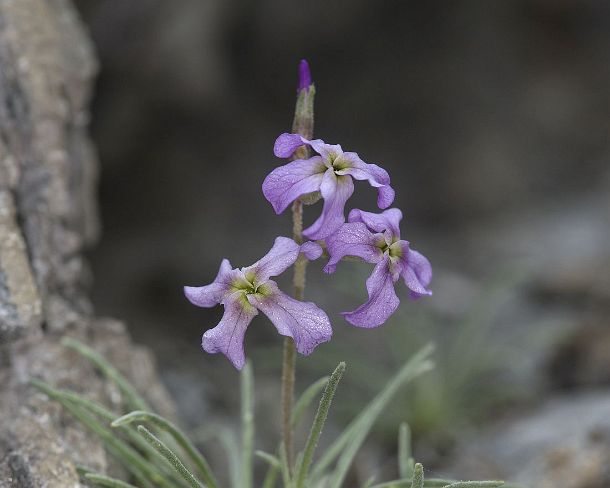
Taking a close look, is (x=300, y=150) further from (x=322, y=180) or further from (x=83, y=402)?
(x=83, y=402)

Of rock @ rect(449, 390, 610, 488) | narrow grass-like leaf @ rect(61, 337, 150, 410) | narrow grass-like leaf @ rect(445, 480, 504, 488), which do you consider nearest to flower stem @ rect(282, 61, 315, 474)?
narrow grass-like leaf @ rect(445, 480, 504, 488)

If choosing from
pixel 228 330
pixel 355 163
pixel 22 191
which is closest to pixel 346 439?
pixel 228 330

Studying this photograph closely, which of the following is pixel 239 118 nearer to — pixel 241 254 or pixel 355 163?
pixel 241 254

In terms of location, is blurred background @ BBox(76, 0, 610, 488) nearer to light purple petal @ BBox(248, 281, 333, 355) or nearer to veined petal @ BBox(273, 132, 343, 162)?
light purple petal @ BBox(248, 281, 333, 355)

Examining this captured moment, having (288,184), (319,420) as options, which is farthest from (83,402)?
(288,184)

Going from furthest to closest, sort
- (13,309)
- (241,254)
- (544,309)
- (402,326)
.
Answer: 1. (241,254)
2. (544,309)
3. (402,326)
4. (13,309)
